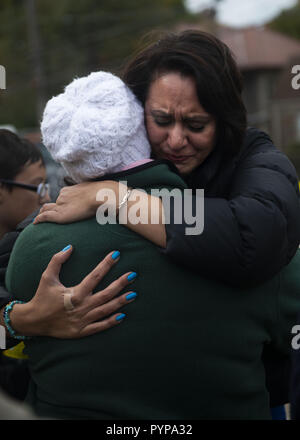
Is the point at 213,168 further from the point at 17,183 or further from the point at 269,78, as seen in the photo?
the point at 269,78

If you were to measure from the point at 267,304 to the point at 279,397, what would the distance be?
21.0 inches

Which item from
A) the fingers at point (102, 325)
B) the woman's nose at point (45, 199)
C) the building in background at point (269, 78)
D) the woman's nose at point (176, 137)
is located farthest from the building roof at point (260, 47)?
the fingers at point (102, 325)

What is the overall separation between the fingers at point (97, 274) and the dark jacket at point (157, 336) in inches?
0.7

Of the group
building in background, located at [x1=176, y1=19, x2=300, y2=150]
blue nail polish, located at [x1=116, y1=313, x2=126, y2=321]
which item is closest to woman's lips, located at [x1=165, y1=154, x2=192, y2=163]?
blue nail polish, located at [x1=116, y1=313, x2=126, y2=321]

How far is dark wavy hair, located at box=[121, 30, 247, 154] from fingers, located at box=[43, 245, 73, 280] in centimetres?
58

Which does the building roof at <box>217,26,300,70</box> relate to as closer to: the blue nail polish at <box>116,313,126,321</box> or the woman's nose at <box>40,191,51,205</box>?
the woman's nose at <box>40,191,51,205</box>

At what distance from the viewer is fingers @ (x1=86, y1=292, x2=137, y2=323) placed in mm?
1678

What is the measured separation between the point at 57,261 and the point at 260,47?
4388 centimetres

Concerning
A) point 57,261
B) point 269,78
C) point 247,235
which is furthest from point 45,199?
point 269,78

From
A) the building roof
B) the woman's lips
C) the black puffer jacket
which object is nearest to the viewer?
the black puffer jacket

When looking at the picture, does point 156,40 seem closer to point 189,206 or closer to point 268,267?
point 189,206

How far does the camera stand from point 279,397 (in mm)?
2090

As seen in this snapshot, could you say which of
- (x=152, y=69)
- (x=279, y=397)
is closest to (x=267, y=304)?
(x=279, y=397)

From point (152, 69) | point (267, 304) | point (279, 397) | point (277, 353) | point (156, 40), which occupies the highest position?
point (156, 40)
